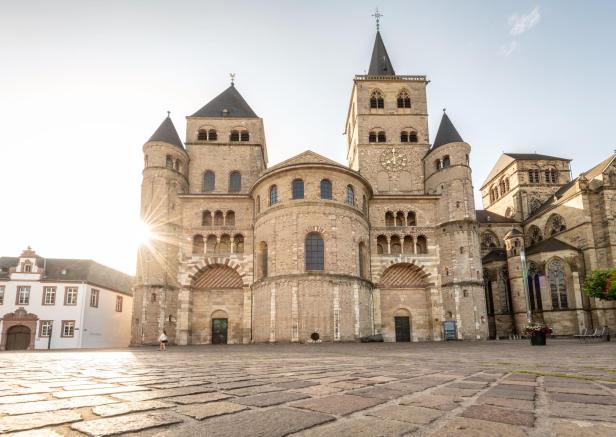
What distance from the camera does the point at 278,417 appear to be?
9.29 feet

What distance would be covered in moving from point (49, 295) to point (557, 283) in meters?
46.4

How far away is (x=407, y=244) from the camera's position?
112 feet

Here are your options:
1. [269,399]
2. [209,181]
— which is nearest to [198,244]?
[209,181]

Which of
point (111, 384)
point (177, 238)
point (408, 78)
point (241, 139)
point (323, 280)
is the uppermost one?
point (408, 78)

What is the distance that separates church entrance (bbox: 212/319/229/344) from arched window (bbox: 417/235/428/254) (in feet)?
55.0

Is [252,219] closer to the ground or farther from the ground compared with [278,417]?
farther from the ground

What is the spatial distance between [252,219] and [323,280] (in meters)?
9.04

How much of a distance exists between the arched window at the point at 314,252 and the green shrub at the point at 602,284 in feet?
62.5

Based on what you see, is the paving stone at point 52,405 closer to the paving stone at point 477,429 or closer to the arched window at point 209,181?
the paving stone at point 477,429

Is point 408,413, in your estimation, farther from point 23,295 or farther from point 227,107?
point 23,295

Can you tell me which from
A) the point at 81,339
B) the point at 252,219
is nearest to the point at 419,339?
the point at 252,219

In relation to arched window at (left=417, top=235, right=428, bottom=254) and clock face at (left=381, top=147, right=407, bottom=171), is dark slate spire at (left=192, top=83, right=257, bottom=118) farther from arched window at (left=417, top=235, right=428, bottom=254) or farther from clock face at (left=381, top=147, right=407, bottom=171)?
arched window at (left=417, top=235, right=428, bottom=254)

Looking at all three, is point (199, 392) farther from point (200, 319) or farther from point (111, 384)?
point (200, 319)

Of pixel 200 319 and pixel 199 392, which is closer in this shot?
pixel 199 392
